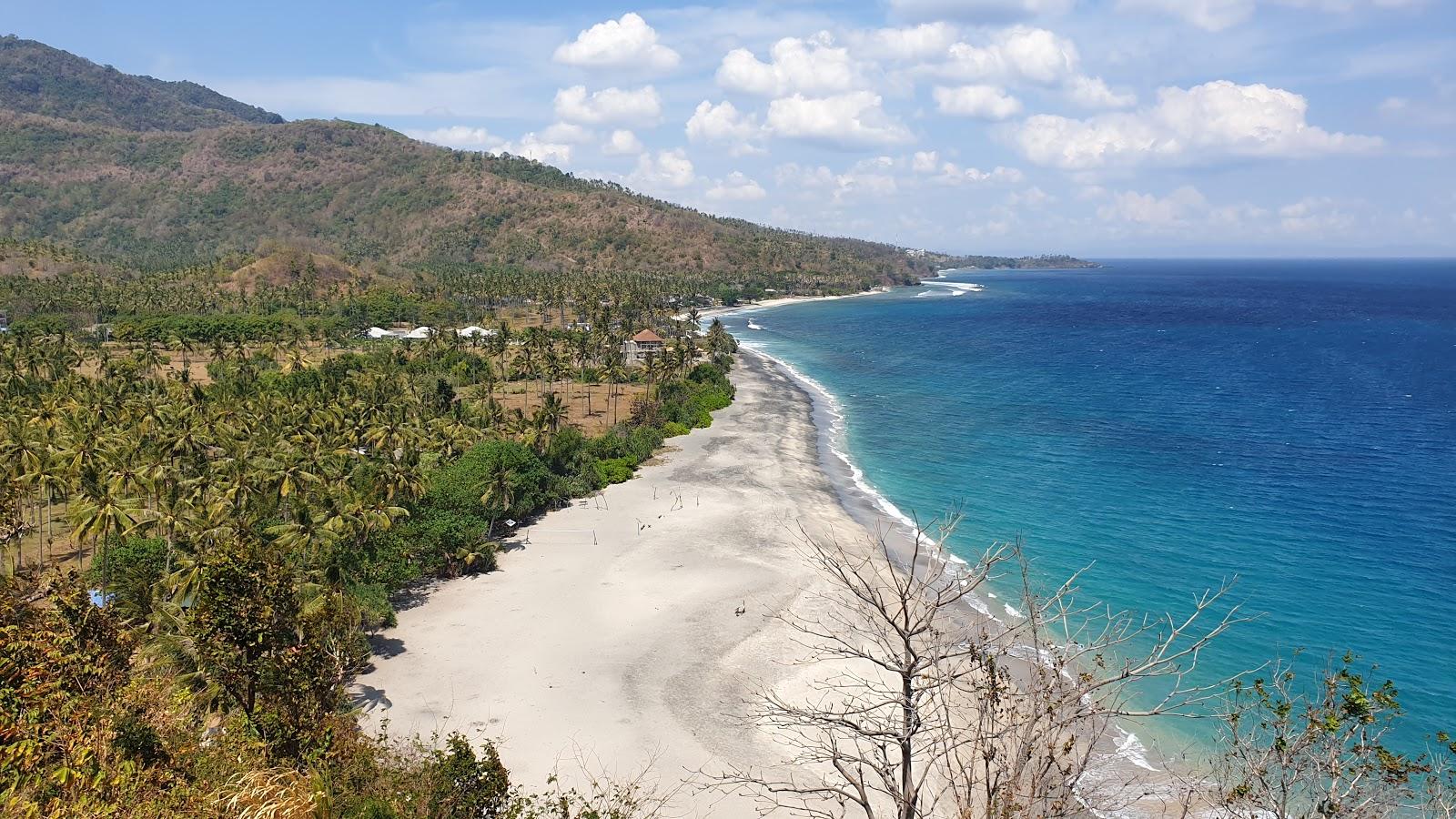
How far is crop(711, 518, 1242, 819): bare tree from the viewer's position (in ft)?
30.9

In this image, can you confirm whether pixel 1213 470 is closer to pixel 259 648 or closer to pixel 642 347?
pixel 259 648

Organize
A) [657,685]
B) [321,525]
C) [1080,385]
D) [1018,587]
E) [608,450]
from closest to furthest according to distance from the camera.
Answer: [657,685]
[321,525]
[1018,587]
[608,450]
[1080,385]

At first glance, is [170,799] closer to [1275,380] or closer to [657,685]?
[657,685]

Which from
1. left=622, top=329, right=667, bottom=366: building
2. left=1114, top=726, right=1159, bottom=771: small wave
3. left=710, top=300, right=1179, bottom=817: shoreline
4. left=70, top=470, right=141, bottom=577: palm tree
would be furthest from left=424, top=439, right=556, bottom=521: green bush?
left=622, top=329, right=667, bottom=366: building

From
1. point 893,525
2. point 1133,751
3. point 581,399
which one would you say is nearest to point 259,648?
point 1133,751

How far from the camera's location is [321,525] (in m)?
36.5

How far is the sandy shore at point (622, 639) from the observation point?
91.9ft

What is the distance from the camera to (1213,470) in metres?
61.3

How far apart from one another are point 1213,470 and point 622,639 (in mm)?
48100

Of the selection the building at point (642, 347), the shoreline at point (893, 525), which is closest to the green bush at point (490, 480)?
the shoreline at point (893, 525)

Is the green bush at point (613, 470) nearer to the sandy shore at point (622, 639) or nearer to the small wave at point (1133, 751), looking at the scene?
the sandy shore at point (622, 639)

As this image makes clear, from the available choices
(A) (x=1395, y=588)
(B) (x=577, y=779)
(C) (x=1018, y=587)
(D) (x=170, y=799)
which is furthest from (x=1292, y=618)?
(D) (x=170, y=799)

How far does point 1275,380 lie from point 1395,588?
68.2m

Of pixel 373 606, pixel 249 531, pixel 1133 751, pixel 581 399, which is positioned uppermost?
Answer: pixel 249 531
